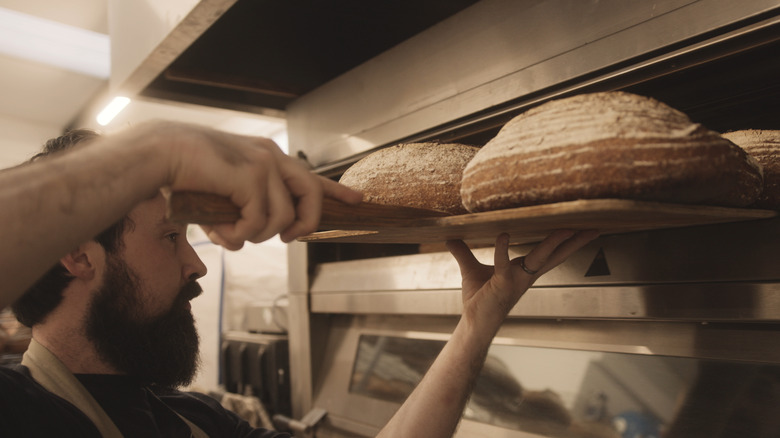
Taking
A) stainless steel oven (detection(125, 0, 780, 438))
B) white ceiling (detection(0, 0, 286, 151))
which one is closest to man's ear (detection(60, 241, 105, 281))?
stainless steel oven (detection(125, 0, 780, 438))

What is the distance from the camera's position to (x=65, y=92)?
3771 mm

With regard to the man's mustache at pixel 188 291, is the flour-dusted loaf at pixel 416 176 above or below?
above

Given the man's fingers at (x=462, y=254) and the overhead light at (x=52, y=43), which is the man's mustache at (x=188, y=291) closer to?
the man's fingers at (x=462, y=254)

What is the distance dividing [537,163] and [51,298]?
→ 1.18 meters

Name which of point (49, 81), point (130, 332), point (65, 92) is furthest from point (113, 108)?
point (130, 332)

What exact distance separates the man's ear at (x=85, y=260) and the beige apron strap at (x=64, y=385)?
177 millimetres

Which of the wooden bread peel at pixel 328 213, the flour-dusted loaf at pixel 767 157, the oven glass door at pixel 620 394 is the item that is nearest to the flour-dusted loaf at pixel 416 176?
the wooden bread peel at pixel 328 213

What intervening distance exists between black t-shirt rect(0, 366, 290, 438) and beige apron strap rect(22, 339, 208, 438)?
0.03 m

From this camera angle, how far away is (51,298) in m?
1.23

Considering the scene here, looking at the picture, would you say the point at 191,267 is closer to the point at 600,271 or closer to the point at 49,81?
the point at 600,271

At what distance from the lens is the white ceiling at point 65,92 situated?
2824mm

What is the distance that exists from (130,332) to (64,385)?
185 millimetres

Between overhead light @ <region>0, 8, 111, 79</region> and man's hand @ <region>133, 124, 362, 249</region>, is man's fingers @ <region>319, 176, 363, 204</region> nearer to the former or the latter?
man's hand @ <region>133, 124, 362, 249</region>

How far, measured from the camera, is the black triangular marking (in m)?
1.08
